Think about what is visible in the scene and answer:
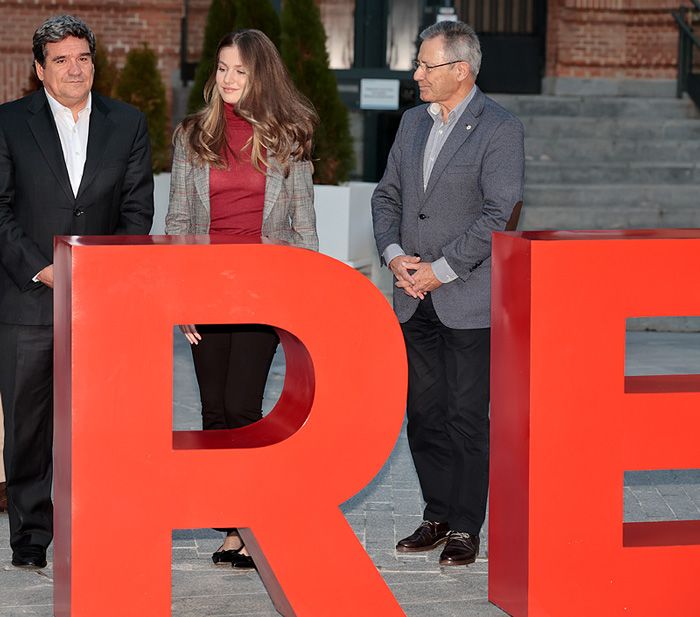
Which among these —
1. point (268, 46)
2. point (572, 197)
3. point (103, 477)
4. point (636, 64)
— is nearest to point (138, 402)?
point (103, 477)

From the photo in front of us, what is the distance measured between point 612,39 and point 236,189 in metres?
12.8

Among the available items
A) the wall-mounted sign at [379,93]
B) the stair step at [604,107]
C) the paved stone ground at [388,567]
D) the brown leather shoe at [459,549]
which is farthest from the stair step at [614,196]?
the brown leather shoe at [459,549]

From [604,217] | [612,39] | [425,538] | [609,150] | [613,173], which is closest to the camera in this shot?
[425,538]

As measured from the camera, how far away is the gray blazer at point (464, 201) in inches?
201

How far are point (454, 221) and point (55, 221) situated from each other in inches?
57.3

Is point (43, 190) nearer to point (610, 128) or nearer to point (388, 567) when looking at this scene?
point (388, 567)

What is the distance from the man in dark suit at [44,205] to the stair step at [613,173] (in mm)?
9236

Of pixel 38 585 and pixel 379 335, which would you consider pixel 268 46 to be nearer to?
pixel 379 335

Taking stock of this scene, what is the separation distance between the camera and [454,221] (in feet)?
17.1

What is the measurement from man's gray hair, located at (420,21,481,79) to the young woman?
57 centimetres

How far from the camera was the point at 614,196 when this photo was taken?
1359 cm

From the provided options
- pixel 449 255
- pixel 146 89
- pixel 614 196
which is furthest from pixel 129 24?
pixel 449 255

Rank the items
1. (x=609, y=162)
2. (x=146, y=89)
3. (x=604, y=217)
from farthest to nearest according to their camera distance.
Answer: (x=609, y=162)
(x=604, y=217)
(x=146, y=89)

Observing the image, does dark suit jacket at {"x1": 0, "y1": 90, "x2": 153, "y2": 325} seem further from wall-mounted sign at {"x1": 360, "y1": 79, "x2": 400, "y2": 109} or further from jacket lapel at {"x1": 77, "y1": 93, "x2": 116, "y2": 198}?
wall-mounted sign at {"x1": 360, "y1": 79, "x2": 400, "y2": 109}
